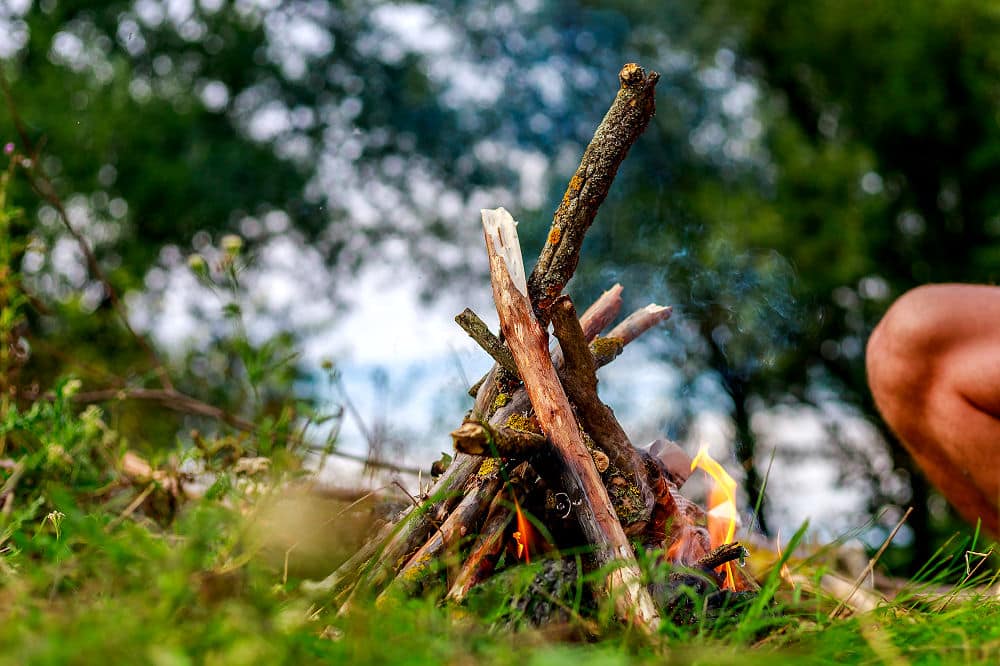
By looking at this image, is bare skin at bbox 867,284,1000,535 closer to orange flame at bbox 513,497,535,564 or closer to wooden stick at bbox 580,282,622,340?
wooden stick at bbox 580,282,622,340

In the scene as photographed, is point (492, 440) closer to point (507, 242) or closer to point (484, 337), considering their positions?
point (484, 337)

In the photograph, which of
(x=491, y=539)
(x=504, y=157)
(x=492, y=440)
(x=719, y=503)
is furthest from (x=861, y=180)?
(x=492, y=440)

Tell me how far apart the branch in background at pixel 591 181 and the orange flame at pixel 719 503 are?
669 mm

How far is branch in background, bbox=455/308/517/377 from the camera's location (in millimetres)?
1664

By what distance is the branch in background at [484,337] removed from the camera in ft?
5.46

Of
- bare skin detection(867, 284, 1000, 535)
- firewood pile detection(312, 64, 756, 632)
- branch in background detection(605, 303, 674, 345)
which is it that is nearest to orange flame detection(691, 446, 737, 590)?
firewood pile detection(312, 64, 756, 632)

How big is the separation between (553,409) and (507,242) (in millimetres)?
370

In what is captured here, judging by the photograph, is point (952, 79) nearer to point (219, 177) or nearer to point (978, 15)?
point (978, 15)

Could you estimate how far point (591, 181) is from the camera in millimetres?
1682

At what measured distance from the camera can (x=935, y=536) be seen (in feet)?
27.7

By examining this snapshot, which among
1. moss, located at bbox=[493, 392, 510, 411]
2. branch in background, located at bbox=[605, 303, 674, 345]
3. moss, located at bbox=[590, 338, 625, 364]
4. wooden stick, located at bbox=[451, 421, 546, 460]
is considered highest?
branch in background, located at bbox=[605, 303, 674, 345]

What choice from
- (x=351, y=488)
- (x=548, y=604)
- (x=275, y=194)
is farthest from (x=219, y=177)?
(x=548, y=604)

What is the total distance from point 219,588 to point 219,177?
372 inches

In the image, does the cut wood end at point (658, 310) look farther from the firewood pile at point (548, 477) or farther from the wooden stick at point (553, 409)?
the wooden stick at point (553, 409)
